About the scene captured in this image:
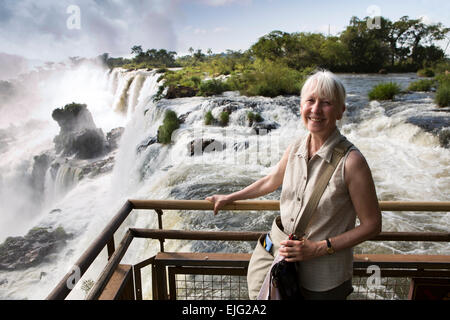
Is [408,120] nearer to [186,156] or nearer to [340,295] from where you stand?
[186,156]

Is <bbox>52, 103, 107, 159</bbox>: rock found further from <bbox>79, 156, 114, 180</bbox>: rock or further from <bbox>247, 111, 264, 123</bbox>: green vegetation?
<bbox>247, 111, 264, 123</bbox>: green vegetation

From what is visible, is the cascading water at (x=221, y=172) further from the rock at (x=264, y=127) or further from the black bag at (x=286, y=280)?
the black bag at (x=286, y=280)

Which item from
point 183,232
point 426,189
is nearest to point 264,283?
point 183,232

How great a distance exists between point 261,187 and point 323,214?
0.39 m

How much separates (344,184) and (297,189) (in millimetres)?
135

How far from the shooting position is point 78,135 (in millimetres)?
14016

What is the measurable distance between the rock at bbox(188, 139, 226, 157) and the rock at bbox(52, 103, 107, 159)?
7.76 metres

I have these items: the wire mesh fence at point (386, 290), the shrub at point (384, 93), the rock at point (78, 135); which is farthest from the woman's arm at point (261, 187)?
the rock at point (78, 135)

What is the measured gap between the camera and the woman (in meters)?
0.86

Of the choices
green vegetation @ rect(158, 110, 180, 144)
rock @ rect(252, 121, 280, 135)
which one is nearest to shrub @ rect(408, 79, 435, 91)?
rock @ rect(252, 121, 280, 135)

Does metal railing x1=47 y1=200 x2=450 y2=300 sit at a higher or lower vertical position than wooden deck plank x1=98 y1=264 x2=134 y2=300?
higher

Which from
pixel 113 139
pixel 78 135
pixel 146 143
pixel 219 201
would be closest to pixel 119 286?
pixel 219 201

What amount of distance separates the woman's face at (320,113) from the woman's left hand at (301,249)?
30 centimetres

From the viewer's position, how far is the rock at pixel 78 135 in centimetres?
1388
